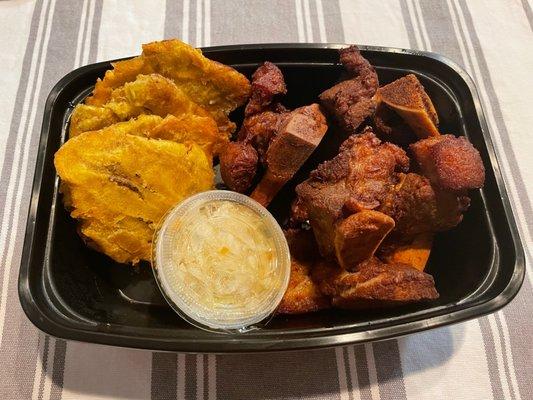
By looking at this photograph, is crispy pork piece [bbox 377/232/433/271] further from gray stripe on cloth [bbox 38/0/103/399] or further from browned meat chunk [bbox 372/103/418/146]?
gray stripe on cloth [bbox 38/0/103/399]

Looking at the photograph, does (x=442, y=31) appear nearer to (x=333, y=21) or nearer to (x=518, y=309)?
(x=333, y=21)

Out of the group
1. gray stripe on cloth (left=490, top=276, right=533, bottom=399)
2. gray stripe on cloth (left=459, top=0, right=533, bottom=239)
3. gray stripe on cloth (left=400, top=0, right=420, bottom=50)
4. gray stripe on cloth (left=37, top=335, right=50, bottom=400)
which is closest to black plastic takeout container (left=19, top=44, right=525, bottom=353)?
gray stripe on cloth (left=37, top=335, right=50, bottom=400)

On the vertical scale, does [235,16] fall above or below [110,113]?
above

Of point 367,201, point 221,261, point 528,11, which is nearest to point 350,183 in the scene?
point 367,201

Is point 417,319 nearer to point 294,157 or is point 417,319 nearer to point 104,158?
point 294,157

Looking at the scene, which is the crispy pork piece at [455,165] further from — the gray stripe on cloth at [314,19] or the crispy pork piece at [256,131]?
the gray stripe on cloth at [314,19]

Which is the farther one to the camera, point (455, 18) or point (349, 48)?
point (455, 18)

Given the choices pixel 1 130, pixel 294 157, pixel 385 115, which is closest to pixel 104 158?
pixel 294 157
